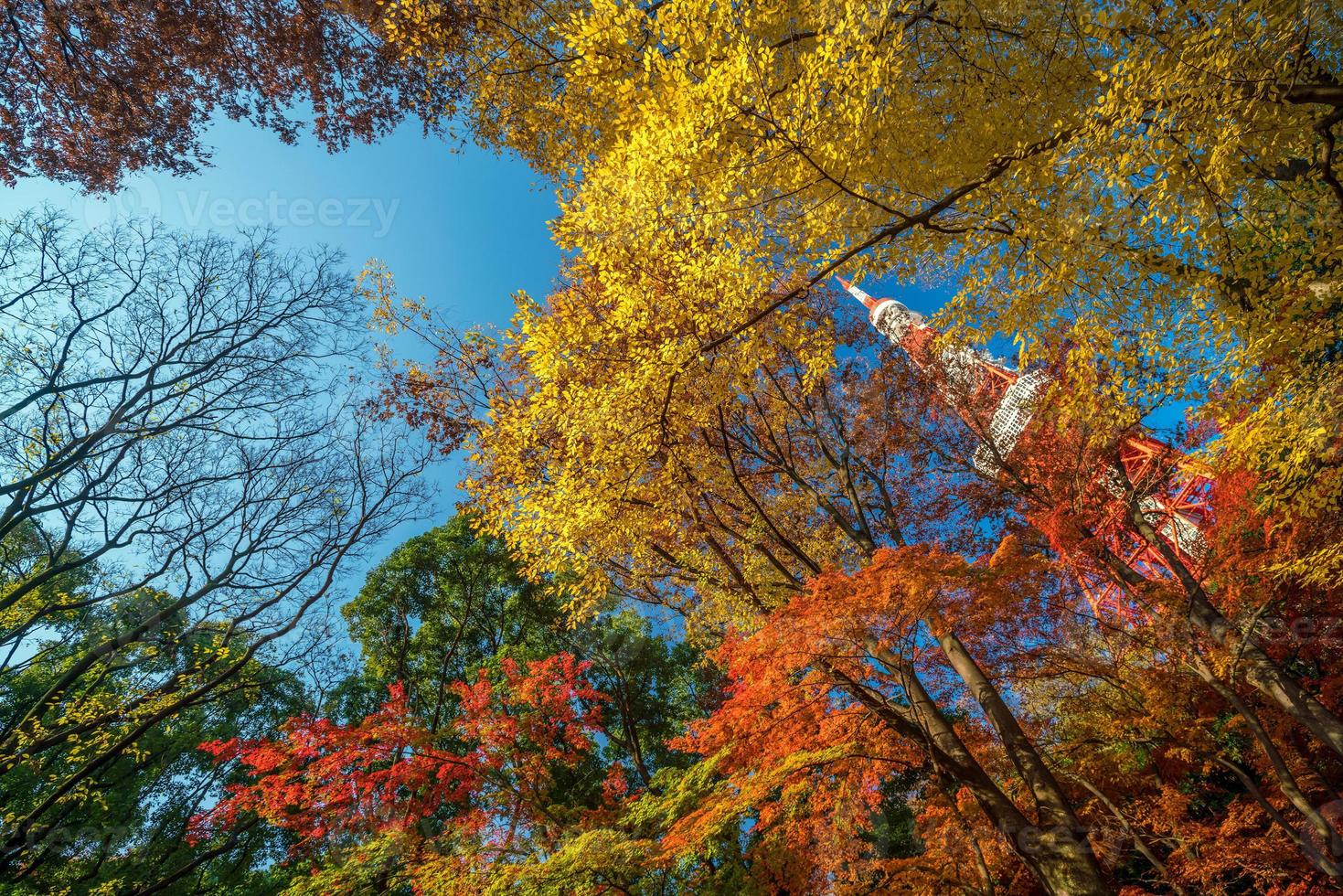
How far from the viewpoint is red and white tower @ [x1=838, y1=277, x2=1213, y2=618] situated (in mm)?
8250

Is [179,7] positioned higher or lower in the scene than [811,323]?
higher

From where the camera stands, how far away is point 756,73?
3.47 metres

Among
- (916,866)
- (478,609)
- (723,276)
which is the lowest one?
(916,866)

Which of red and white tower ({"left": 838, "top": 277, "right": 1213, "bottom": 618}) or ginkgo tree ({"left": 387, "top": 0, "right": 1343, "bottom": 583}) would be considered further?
red and white tower ({"left": 838, "top": 277, "right": 1213, "bottom": 618})

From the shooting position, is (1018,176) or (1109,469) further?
(1109,469)

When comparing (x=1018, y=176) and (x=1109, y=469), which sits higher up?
(x=1018, y=176)

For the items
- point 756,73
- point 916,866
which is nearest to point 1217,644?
point 916,866

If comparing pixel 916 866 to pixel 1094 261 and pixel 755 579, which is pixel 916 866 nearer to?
pixel 755 579

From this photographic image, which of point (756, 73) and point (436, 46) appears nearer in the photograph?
point (756, 73)

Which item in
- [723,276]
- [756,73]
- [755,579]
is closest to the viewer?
[756,73]

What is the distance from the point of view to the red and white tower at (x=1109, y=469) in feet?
27.1

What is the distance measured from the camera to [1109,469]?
29.7 feet

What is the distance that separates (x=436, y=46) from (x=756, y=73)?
11.8 feet

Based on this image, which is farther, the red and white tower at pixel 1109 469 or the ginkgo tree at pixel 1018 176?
the red and white tower at pixel 1109 469
